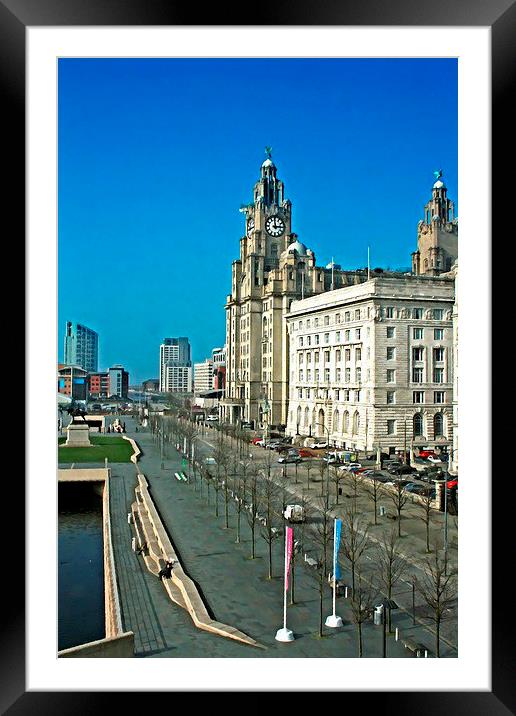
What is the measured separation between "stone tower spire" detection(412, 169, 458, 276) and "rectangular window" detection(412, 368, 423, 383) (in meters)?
13.8

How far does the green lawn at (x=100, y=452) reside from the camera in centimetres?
2669

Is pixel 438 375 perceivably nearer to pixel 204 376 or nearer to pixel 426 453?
pixel 426 453

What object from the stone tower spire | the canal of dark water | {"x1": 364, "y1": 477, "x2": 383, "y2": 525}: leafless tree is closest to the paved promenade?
the canal of dark water

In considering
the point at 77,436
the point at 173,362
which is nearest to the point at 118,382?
the point at 173,362

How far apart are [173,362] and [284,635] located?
5496 centimetres

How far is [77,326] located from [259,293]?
1286cm

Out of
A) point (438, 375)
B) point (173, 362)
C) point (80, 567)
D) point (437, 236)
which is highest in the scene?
point (437, 236)

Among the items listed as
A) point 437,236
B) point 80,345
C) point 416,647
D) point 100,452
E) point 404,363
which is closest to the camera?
point 416,647

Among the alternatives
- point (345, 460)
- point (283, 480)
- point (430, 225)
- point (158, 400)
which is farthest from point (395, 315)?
point (158, 400)

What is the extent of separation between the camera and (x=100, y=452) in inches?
1148

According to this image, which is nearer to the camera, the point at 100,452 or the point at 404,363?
the point at 404,363
